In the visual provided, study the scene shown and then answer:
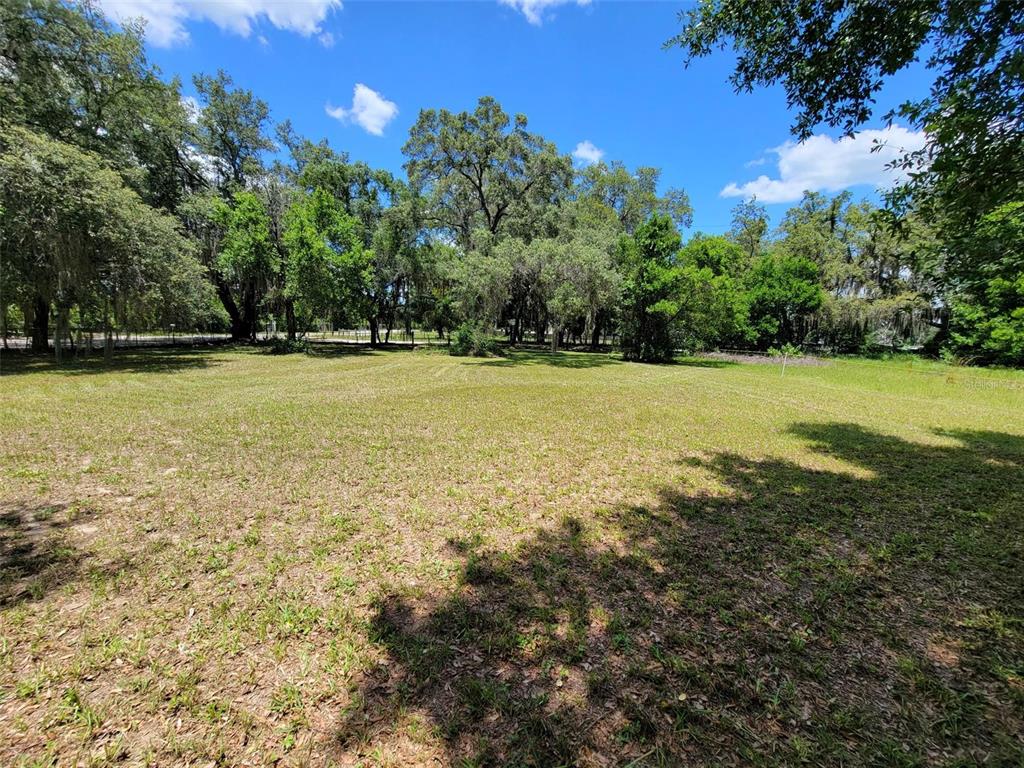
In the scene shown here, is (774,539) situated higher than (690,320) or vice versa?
(690,320)

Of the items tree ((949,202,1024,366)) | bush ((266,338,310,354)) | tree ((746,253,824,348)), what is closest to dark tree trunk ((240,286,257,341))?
bush ((266,338,310,354))

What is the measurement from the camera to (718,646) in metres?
2.38

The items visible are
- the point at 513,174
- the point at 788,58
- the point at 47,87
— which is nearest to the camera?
the point at 788,58

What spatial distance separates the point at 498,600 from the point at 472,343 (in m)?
20.4

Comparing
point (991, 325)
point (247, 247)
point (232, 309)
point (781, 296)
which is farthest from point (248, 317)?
point (991, 325)

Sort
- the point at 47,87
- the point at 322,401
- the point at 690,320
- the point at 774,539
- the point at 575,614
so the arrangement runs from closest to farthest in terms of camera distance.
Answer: the point at 575,614
the point at 774,539
the point at 322,401
the point at 47,87
the point at 690,320

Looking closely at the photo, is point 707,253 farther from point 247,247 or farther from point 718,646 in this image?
point 718,646

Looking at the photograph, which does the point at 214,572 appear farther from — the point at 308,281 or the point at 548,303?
the point at 308,281

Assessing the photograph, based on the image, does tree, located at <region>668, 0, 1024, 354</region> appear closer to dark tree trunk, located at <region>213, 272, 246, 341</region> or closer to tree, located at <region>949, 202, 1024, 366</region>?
tree, located at <region>949, 202, 1024, 366</region>

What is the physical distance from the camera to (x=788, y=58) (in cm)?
394

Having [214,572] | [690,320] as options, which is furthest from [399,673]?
[690,320]

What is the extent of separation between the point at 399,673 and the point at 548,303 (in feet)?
60.1

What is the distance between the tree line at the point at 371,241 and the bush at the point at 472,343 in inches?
4.4

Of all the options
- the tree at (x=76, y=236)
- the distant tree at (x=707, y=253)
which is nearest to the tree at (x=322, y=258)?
the tree at (x=76, y=236)
